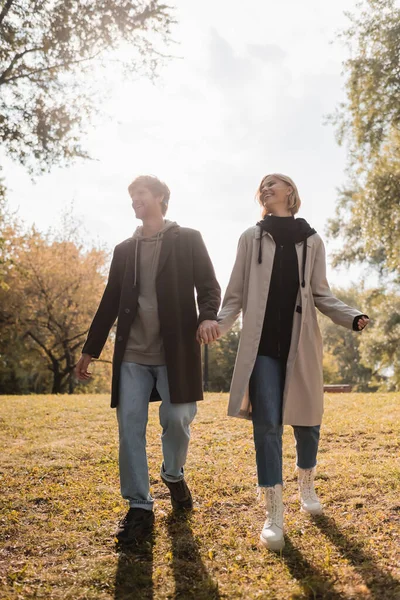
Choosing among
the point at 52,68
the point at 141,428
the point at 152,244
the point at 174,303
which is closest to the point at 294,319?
the point at 174,303

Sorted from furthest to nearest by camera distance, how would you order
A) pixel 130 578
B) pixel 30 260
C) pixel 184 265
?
pixel 30 260 < pixel 184 265 < pixel 130 578

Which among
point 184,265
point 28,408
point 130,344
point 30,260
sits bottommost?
point 28,408

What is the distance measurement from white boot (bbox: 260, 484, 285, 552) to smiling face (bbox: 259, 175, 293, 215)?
198cm

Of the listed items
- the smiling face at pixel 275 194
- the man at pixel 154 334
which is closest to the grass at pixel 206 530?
the man at pixel 154 334

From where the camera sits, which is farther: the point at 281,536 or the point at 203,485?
Result: the point at 203,485

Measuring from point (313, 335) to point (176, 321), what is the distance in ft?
3.21

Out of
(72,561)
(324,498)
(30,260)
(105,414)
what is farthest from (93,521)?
(30,260)

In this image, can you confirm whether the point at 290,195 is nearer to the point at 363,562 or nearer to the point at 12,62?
the point at 363,562

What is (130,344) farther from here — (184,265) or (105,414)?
(105,414)

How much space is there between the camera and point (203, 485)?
5.44 m

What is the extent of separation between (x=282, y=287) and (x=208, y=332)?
2.02ft

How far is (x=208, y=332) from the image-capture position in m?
4.14

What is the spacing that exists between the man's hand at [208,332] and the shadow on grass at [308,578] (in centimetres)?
144

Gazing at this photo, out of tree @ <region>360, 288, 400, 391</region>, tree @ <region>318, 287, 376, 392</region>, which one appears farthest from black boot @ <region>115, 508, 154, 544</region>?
tree @ <region>318, 287, 376, 392</region>
